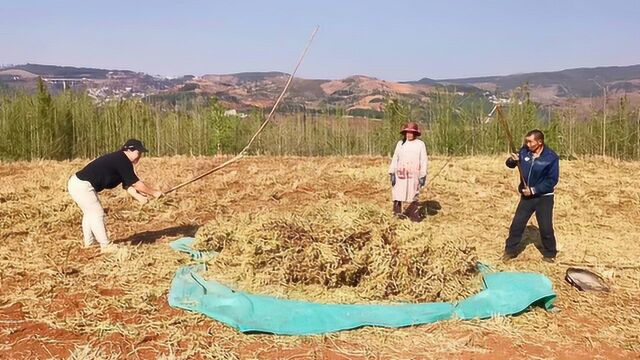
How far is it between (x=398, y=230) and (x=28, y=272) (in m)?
3.37

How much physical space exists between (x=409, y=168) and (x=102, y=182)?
139 inches

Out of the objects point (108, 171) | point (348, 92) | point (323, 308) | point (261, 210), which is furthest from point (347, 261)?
point (348, 92)

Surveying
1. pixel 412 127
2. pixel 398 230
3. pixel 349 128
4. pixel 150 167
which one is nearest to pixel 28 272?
pixel 398 230

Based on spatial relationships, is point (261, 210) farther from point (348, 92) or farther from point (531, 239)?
point (348, 92)

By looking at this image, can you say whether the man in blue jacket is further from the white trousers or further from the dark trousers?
the white trousers

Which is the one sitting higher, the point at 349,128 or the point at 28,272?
the point at 349,128

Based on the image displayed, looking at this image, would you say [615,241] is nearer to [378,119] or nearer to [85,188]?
[85,188]

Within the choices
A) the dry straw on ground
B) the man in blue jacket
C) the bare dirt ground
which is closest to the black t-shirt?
the bare dirt ground

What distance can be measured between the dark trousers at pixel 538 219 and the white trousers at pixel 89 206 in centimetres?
429

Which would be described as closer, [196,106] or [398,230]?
[398,230]

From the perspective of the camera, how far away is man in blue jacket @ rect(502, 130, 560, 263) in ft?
19.1

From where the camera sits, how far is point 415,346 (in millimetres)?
4012

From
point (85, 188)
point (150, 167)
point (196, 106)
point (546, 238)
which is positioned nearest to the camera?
point (85, 188)

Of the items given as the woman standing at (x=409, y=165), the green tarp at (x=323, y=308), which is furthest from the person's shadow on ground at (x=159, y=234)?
the woman standing at (x=409, y=165)
